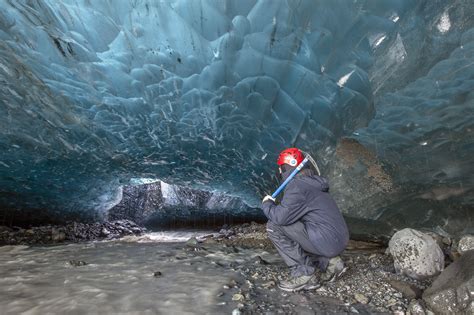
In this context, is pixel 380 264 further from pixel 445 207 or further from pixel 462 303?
pixel 445 207

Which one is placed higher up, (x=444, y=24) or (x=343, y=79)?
(x=444, y=24)

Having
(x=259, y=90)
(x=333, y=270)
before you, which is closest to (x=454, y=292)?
(x=333, y=270)

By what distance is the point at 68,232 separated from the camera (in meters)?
7.97

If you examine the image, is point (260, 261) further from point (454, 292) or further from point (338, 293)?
point (454, 292)

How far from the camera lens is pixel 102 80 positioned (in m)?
4.51

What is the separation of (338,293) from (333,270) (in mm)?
364

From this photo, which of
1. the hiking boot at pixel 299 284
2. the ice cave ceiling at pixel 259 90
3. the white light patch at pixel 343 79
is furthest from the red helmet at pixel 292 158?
the white light patch at pixel 343 79

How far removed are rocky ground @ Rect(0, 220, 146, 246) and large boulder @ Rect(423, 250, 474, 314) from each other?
678 centimetres

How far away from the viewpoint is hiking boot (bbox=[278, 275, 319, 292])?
2.73 metres

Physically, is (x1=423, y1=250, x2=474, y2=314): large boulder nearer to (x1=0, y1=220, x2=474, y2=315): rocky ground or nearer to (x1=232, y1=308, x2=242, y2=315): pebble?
(x1=0, y1=220, x2=474, y2=315): rocky ground

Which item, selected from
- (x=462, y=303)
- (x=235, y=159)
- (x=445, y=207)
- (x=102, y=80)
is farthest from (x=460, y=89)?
(x=102, y=80)

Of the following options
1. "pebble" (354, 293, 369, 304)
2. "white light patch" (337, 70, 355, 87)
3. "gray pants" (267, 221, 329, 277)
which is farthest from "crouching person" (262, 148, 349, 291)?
"white light patch" (337, 70, 355, 87)

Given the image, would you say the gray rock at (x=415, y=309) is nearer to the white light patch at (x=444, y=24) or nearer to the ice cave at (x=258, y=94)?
the ice cave at (x=258, y=94)

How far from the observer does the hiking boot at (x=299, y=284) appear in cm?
273
